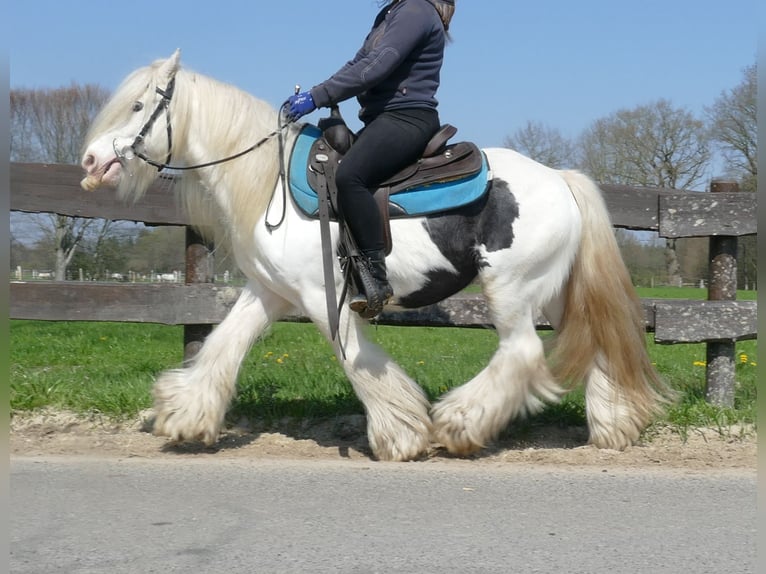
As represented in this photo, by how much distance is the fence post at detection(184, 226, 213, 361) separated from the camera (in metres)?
5.83

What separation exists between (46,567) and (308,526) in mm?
999

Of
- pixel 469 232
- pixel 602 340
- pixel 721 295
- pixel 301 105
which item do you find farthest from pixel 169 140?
pixel 721 295

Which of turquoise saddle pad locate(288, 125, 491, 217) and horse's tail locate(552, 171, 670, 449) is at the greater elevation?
turquoise saddle pad locate(288, 125, 491, 217)

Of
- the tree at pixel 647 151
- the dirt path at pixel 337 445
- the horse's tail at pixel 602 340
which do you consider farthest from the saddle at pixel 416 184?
the tree at pixel 647 151

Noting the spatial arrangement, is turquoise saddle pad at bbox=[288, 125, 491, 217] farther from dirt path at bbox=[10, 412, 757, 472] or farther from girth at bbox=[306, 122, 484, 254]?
dirt path at bbox=[10, 412, 757, 472]

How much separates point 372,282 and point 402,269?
22cm

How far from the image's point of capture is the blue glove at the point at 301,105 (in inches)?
179

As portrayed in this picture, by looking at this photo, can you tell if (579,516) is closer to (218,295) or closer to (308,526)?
(308,526)

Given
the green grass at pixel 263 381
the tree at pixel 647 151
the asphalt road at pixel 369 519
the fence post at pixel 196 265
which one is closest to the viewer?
the asphalt road at pixel 369 519

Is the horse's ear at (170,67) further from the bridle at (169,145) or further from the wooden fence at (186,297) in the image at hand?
the wooden fence at (186,297)

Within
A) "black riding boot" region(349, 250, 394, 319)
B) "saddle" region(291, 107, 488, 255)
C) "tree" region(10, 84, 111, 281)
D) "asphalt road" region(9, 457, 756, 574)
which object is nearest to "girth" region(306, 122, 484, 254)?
"saddle" region(291, 107, 488, 255)

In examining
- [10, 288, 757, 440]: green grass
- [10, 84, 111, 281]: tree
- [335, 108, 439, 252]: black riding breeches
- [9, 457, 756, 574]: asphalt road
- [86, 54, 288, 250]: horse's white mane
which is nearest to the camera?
[9, 457, 756, 574]: asphalt road

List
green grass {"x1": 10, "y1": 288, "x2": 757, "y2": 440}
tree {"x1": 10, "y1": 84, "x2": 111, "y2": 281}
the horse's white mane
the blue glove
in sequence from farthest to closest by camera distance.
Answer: tree {"x1": 10, "y1": 84, "x2": 111, "y2": 281} → green grass {"x1": 10, "y1": 288, "x2": 757, "y2": 440} → the horse's white mane → the blue glove

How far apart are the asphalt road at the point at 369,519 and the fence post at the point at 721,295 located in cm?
150
